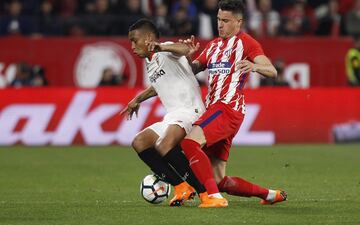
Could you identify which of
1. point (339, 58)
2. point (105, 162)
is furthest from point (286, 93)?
point (105, 162)

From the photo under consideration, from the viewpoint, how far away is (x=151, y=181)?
11.0 metres

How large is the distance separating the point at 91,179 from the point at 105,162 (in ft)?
8.82

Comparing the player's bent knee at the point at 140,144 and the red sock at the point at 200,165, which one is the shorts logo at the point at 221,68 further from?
the player's bent knee at the point at 140,144

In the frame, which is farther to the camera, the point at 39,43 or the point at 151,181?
the point at 39,43

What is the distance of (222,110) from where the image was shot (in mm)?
10445

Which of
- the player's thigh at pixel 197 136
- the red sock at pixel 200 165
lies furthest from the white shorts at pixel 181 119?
the red sock at pixel 200 165

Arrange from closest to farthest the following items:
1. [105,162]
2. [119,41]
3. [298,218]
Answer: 1. [298,218]
2. [105,162]
3. [119,41]

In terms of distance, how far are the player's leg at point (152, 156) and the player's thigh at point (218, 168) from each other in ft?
1.27

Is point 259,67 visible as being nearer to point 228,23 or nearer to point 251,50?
point 251,50

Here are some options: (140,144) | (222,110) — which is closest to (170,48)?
(222,110)

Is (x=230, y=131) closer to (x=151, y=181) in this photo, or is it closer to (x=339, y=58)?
(x=151, y=181)

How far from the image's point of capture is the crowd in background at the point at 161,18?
22.7m

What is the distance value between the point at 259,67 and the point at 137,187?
3596mm

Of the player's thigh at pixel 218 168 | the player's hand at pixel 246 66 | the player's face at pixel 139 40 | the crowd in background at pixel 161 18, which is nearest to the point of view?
the player's hand at pixel 246 66
